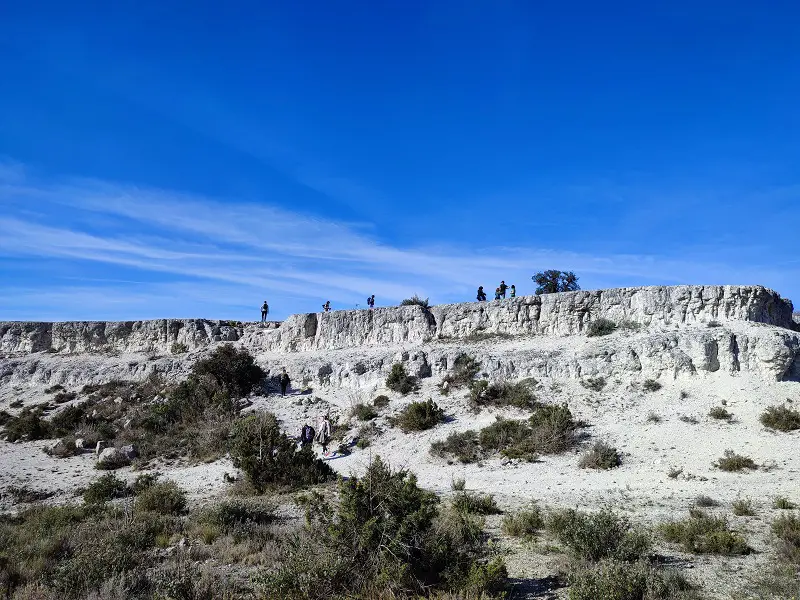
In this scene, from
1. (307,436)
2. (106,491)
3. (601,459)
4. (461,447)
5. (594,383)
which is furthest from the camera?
(594,383)

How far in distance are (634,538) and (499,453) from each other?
32.2 ft

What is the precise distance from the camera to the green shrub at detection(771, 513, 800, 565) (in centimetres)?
739

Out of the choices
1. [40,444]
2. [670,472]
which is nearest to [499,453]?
[670,472]

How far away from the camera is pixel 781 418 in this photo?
16609mm

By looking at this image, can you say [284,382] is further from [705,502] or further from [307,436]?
[705,502]

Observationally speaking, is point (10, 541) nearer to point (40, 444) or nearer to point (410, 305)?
point (40, 444)

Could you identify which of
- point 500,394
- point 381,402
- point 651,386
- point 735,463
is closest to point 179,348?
point 381,402

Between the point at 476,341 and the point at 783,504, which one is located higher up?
the point at 476,341

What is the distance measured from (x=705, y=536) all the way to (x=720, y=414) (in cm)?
1076

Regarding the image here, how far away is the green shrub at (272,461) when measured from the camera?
46.3 feet

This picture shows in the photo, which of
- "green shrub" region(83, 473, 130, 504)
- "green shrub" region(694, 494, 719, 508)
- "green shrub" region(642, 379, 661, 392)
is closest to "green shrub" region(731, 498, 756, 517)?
"green shrub" region(694, 494, 719, 508)

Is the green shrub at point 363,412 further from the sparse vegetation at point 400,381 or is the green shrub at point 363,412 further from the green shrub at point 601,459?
the green shrub at point 601,459

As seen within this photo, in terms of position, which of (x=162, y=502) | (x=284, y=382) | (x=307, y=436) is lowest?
(x=162, y=502)

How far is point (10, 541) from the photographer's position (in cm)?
805
